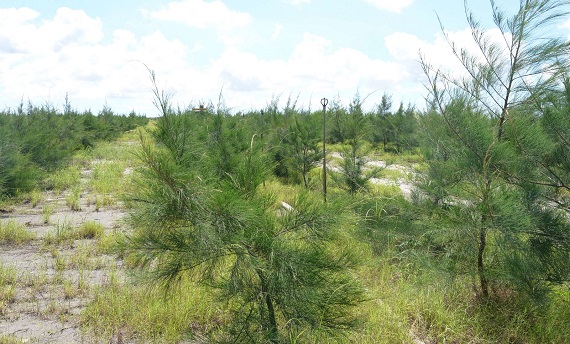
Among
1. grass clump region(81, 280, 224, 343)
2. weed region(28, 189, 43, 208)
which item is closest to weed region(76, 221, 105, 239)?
grass clump region(81, 280, 224, 343)

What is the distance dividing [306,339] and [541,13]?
9.88ft

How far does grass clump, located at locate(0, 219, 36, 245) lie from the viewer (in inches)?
245

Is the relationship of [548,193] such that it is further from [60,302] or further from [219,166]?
[60,302]

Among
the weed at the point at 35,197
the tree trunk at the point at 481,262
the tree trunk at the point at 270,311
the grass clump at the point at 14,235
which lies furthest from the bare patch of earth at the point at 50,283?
the tree trunk at the point at 481,262

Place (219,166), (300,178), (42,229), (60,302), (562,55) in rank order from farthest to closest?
(300,178), (42,229), (60,302), (562,55), (219,166)

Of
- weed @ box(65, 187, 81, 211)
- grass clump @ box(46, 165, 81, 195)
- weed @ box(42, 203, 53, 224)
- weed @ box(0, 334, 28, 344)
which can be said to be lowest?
weed @ box(0, 334, 28, 344)

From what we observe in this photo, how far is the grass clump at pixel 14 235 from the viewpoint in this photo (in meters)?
6.21

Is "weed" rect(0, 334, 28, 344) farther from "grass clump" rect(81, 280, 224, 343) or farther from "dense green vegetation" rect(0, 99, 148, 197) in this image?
"dense green vegetation" rect(0, 99, 148, 197)

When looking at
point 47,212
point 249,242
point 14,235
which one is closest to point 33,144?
point 47,212

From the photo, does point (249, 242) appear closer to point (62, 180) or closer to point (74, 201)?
A: point (74, 201)

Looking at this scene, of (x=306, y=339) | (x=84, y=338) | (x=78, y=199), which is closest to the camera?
(x=306, y=339)

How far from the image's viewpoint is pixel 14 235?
6.30m

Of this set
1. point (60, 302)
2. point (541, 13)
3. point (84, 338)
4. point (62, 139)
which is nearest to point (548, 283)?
point (541, 13)

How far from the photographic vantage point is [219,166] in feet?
10.8
